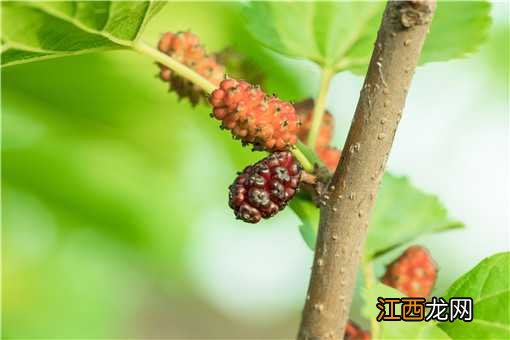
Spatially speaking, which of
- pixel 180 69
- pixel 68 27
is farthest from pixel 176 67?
pixel 68 27

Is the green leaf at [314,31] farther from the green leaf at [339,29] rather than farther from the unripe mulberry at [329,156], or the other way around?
the unripe mulberry at [329,156]

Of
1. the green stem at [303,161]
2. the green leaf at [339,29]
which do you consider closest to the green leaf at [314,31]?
the green leaf at [339,29]

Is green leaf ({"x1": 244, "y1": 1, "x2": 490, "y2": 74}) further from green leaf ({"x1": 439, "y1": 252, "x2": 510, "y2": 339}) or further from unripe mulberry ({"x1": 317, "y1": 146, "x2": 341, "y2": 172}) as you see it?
green leaf ({"x1": 439, "y1": 252, "x2": 510, "y2": 339})

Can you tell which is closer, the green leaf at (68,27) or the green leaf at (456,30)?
the green leaf at (68,27)

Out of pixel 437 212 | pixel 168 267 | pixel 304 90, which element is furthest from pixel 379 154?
pixel 168 267

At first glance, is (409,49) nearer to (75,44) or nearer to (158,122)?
(75,44)
